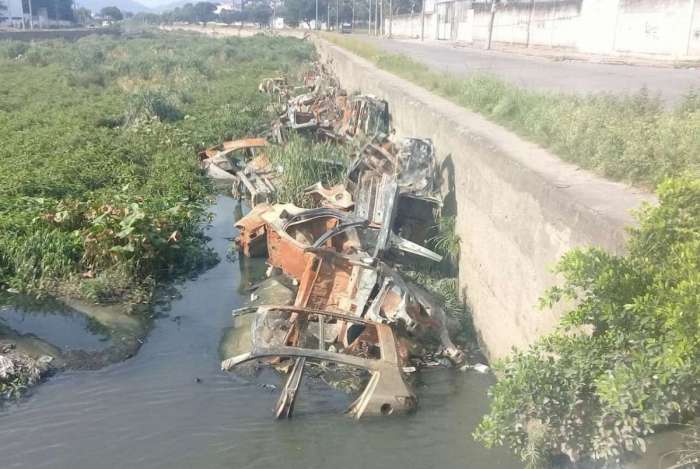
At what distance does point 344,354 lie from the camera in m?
6.21

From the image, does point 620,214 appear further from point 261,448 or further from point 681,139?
point 261,448

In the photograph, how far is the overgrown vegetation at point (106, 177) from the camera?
8.70 metres

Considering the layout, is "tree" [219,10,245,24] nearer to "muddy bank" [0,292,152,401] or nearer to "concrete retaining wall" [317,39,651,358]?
"concrete retaining wall" [317,39,651,358]

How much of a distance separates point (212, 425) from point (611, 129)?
495 centimetres

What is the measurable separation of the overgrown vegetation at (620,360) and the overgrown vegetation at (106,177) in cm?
599

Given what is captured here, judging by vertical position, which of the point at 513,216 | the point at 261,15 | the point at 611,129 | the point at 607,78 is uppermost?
the point at 261,15

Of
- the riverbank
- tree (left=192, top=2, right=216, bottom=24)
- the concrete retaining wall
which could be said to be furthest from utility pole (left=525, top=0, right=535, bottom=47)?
tree (left=192, top=2, right=216, bottom=24)

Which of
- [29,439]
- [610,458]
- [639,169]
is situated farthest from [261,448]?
[639,169]

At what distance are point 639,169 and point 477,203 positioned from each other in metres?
2.31

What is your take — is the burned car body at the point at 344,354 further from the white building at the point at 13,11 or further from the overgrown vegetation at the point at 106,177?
the white building at the point at 13,11

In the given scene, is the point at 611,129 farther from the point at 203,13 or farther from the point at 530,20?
the point at 203,13

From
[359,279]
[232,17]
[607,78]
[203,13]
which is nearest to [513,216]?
[359,279]

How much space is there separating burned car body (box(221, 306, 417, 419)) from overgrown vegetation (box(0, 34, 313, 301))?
8.76 ft

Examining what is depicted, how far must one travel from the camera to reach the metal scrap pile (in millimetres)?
6129
